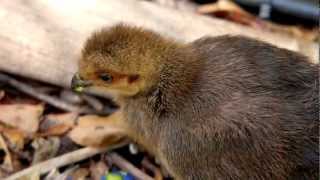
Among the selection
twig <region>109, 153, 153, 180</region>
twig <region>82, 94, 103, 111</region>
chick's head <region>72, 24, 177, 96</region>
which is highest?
chick's head <region>72, 24, 177, 96</region>

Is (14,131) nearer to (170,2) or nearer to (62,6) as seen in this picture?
(62,6)

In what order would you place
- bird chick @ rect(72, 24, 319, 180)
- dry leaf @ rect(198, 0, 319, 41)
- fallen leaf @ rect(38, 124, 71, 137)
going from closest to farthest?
1. bird chick @ rect(72, 24, 319, 180)
2. fallen leaf @ rect(38, 124, 71, 137)
3. dry leaf @ rect(198, 0, 319, 41)

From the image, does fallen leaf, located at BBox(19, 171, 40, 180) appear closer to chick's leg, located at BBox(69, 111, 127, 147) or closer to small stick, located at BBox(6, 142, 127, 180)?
small stick, located at BBox(6, 142, 127, 180)

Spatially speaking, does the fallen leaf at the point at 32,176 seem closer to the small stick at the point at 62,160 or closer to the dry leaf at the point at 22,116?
the small stick at the point at 62,160

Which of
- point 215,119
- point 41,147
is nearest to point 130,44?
point 215,119

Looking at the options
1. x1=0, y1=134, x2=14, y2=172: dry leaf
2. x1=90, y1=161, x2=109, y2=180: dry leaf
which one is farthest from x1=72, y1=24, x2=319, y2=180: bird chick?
x1=0, y1=134, x2=14, y2=172: dry leaf

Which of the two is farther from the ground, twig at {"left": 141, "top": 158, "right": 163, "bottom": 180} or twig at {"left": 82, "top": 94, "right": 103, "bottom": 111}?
twig at {"left": 82, "top": 94, "right": 103, "bottom": 111}

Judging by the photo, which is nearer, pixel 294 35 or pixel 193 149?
pixel 193 149
